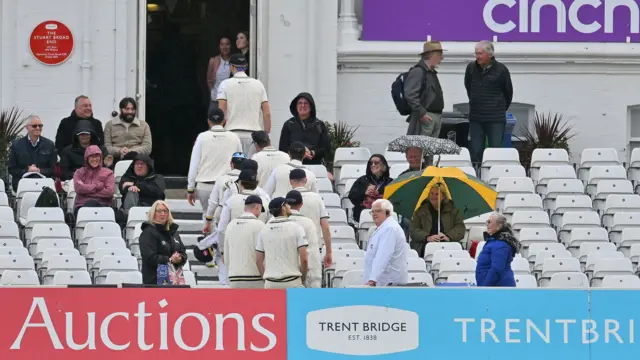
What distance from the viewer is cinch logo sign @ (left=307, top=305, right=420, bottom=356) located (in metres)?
16.5

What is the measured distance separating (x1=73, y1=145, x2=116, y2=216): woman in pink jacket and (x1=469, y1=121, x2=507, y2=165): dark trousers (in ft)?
14.6

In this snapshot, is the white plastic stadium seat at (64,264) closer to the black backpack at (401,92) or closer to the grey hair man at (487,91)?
the black backpack at (401,92)

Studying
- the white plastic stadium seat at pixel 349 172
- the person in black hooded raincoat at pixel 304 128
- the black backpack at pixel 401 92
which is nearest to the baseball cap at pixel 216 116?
the person in black hooded raincoat at pixel 304 128

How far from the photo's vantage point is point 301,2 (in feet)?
76.8

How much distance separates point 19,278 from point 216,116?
9.32ft

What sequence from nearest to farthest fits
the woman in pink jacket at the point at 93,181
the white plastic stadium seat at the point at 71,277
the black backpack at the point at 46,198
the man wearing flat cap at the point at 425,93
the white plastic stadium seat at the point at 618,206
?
the white plastic stadium seat at the point at 71,277
the woman in pink jacket at the point at 93,181
the black backpack at the point at 46,198
the white plastic stadium seat at the point at 618,206
the man wearing flat cap at the point at 425,93

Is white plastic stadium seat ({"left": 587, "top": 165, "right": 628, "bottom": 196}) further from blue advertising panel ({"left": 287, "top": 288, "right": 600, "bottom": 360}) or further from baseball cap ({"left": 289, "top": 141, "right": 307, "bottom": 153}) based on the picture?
blue advertising panel ({"left": 287, "top": 288, "right": 600, "bottom": 360})

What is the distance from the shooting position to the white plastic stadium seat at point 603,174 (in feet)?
71.8

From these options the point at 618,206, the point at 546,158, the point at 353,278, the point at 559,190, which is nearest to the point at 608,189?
the point at 618,206

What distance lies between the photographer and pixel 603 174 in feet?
71.8

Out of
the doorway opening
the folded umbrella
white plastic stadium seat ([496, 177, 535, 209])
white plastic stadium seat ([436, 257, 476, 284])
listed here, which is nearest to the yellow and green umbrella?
white plastic stadium seat ([436, 257, 476, 284])

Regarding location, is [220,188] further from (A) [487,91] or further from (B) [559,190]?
(B) [559,190]

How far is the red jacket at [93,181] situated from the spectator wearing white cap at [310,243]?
9.90ft

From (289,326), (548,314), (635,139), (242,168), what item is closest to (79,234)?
(242,168)
